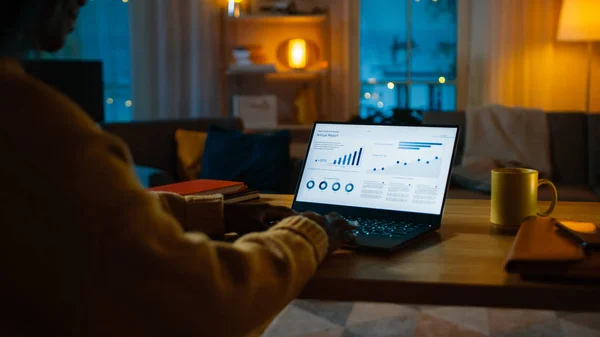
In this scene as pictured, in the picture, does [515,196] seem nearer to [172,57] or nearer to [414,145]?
[414,145]

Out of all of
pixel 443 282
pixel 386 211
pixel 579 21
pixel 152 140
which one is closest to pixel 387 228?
pixel 386 211

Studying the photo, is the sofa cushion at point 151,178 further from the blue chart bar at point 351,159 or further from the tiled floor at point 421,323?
the blue chart bar at point 351,159

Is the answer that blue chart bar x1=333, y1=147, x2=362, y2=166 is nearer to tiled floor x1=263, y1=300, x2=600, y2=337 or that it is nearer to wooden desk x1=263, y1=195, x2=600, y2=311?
wooden desk x1=263, y1=195, x2=600, y2=311

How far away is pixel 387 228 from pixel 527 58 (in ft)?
11.2

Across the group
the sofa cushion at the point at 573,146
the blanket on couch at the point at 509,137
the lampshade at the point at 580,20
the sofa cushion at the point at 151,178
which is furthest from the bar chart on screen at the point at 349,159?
the lampshade at the point at 580,20

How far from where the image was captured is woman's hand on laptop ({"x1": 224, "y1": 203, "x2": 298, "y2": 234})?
1.17m

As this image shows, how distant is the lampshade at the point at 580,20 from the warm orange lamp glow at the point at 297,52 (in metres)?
1.66

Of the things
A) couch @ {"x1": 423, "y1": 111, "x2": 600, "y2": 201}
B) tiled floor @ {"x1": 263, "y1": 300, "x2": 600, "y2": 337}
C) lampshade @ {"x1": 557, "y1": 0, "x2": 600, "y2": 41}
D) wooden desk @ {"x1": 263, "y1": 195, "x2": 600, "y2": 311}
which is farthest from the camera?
lampshade @ {"x1": 557, "y1": 0, "x2": 600, "y2": 41}

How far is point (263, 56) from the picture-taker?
4.66 metres

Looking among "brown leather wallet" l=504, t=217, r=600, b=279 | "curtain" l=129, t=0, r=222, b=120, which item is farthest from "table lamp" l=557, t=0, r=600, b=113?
"brown leather wallet" l=504, t=217, r=600, b=279

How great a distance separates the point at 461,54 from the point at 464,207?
321 centimetres

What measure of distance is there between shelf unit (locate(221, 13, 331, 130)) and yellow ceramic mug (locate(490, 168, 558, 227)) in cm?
333

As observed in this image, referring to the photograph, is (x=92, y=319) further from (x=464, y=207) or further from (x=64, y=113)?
(x=464, y=207)

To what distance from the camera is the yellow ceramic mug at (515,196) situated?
1.27 m
